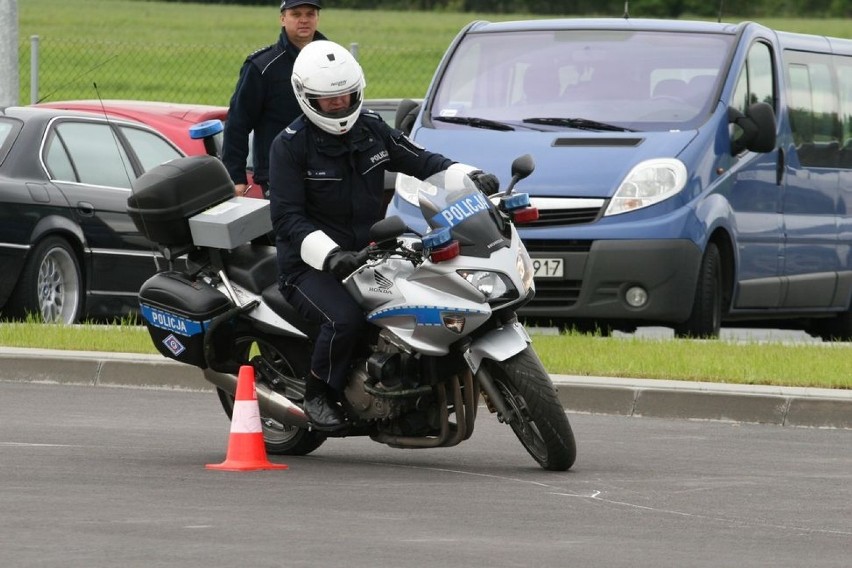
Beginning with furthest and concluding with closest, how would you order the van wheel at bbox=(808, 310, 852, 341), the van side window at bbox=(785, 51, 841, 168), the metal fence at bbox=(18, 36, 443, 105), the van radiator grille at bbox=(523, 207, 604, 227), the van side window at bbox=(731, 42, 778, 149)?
the metal fence at bbox=(18, 36, 443, 105)
the van wheel at bbox=(808, 310, 852, 341)
the van side window at bbox=(785, 51, 841, 168)
the van side window at bbox=(731, 42, 778, 149)
the van radiator grille at bbox=(523, 207, 604, 227)

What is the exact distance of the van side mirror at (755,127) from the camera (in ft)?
44.9

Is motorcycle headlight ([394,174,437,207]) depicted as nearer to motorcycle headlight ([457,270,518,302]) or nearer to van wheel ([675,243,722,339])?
van wheel ([675,243,722,339])

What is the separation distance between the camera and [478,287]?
8.62 meters

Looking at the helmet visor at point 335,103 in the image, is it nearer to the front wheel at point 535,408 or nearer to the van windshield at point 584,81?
the front wheel at point 535,408

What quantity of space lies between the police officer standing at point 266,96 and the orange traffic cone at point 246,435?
7.27ft

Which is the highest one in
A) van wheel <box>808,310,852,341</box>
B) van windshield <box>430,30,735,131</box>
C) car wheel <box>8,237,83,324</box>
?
van windshield <box>430,30,735,131</box>

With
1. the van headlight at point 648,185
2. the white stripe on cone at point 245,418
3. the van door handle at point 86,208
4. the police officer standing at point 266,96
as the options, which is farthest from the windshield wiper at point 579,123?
the white stripe on cone at point 245,418

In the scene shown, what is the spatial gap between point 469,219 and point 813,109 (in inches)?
278

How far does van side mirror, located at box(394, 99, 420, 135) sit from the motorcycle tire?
15.8 ft

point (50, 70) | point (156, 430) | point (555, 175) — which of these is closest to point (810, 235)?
point (555, 175)

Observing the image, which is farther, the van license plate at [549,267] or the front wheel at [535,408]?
the van license plate at [549,267]

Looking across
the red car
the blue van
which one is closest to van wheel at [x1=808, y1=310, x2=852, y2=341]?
the blue van

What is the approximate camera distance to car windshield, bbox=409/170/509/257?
870 centimetres

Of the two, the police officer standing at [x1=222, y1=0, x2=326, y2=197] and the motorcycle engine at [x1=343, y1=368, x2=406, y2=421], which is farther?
the police officer standing at [x1=222, y1=0, x2=326, y2=197]
